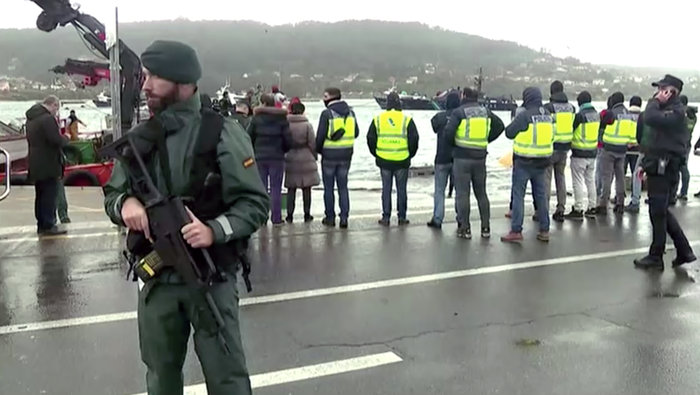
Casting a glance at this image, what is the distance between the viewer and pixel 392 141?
9.54 meters

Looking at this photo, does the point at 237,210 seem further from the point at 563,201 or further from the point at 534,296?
the point at 563,201

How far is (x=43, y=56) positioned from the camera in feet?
86.2

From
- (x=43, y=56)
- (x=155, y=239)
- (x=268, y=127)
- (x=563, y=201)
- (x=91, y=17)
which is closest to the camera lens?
(x=155, y=239)

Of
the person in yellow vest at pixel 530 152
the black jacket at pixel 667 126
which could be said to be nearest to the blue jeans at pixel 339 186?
the person in yellow vest at pixel 530 152

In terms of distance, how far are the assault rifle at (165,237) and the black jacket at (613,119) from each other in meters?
9.41

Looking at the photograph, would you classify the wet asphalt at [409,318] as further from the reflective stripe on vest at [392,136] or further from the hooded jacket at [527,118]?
the reflective stripe on vest at [392,136]

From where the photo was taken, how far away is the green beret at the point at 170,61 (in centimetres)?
287

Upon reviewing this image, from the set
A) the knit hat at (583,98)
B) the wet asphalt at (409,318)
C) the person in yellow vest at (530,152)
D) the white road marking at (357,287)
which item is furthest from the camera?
the knit hat at (583,98)

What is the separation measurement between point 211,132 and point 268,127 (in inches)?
259

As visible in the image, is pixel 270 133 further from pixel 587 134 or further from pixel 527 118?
pixel 587 134

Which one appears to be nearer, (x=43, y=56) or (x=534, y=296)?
(x=534, y=296)

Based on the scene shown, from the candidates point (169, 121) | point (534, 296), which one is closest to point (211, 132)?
point (169, 121)

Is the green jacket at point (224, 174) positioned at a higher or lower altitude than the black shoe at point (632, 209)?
higher

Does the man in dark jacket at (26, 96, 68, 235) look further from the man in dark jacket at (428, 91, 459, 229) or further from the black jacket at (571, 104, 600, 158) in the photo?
the black jacket at (571, 104, 600, 158)
